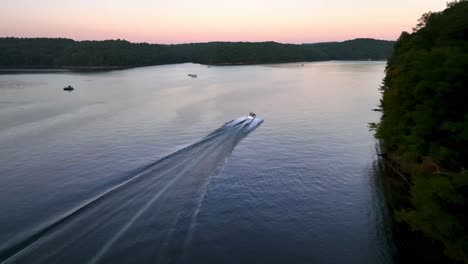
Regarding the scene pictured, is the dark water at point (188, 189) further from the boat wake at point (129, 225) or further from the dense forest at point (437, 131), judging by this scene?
the dense forest at point (437, 131)

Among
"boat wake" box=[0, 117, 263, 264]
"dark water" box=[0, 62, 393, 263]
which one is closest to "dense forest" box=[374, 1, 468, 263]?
"dark water" box=[0, 62, 393, 263]

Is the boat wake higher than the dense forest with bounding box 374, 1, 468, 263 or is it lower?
lower

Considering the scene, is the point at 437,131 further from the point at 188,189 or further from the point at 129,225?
the point at 129,225

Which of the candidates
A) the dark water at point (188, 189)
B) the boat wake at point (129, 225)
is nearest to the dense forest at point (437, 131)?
the dark water at point (188, 189)

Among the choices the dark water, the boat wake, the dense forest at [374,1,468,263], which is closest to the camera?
the dense forest at [374,1,468,263]

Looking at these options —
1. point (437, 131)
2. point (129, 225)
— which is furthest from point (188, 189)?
point (437, 131)

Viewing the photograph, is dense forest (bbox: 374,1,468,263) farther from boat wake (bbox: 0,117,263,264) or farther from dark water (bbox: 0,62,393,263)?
boat wake (bbox: 0,117,263,264)
